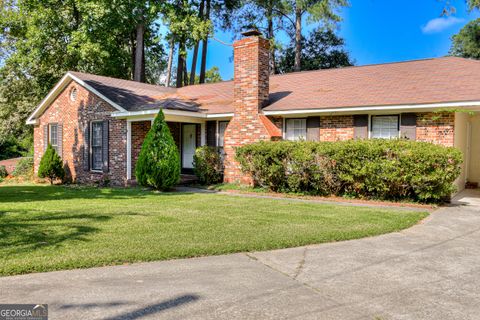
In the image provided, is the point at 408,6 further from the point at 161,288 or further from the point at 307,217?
the point at 161,288

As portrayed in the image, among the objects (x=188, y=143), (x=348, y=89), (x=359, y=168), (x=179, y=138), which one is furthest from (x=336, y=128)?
(x=179, y=138)

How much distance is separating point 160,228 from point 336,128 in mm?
7594

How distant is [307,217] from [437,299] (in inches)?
156

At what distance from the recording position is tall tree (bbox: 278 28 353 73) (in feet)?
100

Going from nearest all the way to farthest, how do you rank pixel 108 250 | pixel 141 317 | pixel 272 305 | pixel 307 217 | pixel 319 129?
1. pixel 141 317
2. pixel 272 305
3. pixel 108 250
4. pixel 307 217
5. pixel 319 129

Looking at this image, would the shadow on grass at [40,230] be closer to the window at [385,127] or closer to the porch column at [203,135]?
the porch column at [203,135]

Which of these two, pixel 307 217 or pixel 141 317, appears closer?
pixel 141 317

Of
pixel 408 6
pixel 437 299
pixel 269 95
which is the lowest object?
pixel 437 299

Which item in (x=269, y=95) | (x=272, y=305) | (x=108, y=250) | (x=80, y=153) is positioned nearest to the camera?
(x=272, y=305)

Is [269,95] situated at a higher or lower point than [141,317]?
higher

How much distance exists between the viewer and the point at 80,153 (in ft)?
53.4

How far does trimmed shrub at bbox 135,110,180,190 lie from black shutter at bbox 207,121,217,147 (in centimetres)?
284

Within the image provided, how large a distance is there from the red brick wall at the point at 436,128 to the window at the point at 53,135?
15261 mm

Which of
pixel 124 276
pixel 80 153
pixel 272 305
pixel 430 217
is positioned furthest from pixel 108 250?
pixel 80 153
